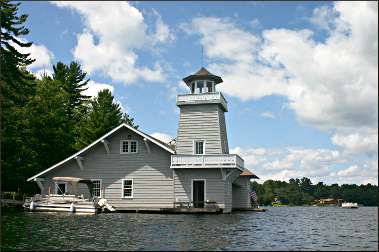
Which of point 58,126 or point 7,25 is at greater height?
point 7,25

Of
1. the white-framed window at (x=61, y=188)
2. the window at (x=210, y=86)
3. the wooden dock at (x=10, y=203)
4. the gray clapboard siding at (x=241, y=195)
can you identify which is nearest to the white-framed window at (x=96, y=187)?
the white-framed window at (x=61, y=188)

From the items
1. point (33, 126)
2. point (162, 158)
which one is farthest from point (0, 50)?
point (162, 158)

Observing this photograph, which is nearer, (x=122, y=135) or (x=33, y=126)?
(x=122, y=135)

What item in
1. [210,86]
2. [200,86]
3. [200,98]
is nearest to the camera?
[200,98]

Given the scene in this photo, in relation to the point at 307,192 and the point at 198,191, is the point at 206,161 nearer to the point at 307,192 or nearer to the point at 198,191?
the point at 198,191

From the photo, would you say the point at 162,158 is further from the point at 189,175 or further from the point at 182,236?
the point at 182,236

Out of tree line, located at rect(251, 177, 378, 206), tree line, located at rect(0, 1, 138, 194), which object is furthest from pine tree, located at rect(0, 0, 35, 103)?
tree line, located at rect(251, 177, 378, 206)

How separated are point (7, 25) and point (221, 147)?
21.3m

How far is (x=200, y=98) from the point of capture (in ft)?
125

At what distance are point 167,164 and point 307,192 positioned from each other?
402 feet

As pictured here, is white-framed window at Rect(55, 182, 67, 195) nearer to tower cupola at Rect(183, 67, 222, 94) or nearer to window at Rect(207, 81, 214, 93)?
tower cupola at Rect(183, 67, 222, 94)

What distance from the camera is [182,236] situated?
18.1 m

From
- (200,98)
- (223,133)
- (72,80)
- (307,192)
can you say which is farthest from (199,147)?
(307,192)

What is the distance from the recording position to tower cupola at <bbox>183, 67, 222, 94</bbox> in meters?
38.9
